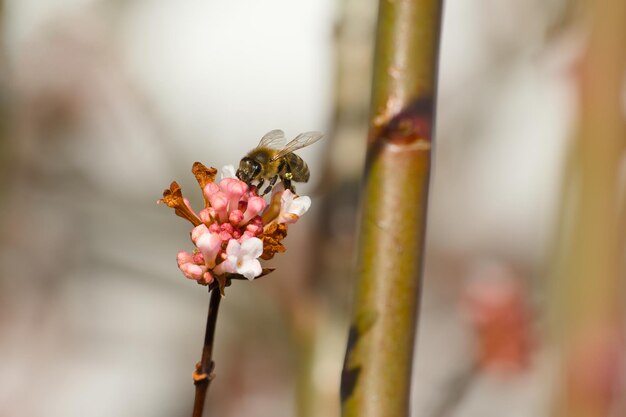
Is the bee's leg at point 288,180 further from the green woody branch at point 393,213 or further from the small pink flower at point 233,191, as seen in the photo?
the green woody branch at point 393,213

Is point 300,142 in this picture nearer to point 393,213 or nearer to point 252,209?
point 252,209

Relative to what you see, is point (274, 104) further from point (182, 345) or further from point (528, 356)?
point (528, 356)

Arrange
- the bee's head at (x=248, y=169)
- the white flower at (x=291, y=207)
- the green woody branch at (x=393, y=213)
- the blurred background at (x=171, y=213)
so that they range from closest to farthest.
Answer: the green woody branch at (x=393, y=213), the white flower at (x=291, y=207), the bee's head at (x=248, y=169), the blurred background at (x=171, y=213)

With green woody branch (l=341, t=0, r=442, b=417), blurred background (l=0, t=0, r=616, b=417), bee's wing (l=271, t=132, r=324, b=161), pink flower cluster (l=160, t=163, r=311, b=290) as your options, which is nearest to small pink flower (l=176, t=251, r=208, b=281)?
pink flower cluster (l=160, t=163, r=311, b=290)

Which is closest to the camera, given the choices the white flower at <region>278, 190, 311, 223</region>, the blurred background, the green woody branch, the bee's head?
the green woody branch

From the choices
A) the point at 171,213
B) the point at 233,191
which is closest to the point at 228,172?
the point at 233,191

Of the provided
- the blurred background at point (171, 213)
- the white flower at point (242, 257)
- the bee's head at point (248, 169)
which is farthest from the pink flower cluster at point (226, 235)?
the blurred background at point (171, 213)

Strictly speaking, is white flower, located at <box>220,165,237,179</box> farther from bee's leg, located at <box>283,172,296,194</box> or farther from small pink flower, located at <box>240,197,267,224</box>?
bee's leg, located at <box>283,172,296,194</box>

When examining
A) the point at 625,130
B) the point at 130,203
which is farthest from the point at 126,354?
the point at 625,130
